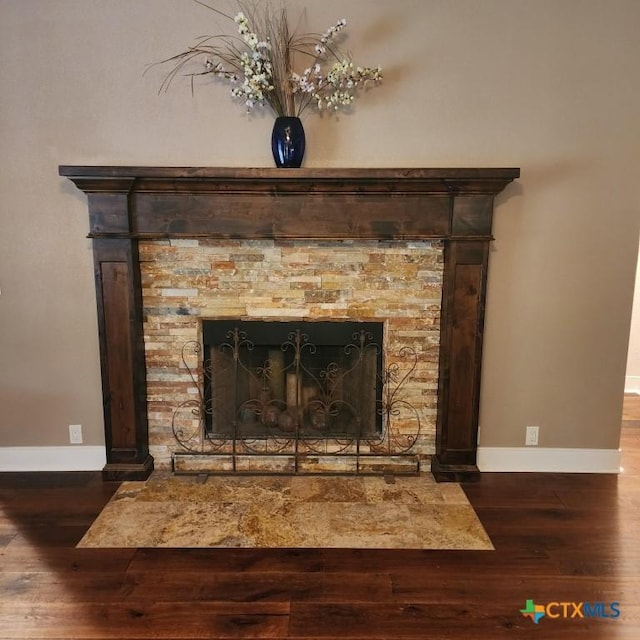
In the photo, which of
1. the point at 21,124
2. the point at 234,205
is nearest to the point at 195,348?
the point at 234,205

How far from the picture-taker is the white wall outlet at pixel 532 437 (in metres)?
2.82

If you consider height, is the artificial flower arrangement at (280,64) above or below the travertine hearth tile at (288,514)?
above

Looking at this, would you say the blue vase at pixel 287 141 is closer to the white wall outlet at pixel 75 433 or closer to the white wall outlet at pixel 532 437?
the white wall outlet at pixel 75 433

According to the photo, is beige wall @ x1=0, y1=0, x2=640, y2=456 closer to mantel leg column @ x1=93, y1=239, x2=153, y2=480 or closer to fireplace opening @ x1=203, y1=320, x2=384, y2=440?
mantel leg column @ x1=93, y1=239, x2=153, y2=480

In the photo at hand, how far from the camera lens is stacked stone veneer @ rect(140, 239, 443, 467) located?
265cm

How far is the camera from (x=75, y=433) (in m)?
2.81

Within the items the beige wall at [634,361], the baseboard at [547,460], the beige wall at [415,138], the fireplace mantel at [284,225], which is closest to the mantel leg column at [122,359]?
the fireplace mantel at [284,225]

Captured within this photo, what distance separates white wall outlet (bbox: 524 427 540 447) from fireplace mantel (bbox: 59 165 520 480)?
351 mm

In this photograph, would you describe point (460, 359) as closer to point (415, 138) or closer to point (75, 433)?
point (415, 138)

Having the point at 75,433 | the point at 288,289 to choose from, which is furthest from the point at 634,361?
the point at 75,433

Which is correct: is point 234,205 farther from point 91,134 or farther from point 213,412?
point 213,412

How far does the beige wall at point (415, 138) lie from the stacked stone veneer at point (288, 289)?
0.35m

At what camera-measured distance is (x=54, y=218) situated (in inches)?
103

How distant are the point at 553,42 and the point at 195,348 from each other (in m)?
2.44
